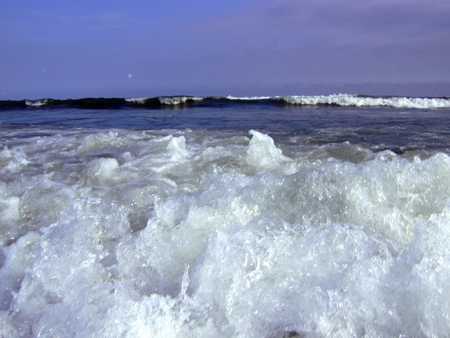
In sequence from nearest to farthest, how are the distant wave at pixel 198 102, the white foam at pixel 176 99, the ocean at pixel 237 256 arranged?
1. the ocean at pixel 237 256
2. the distant wave at pixel 198 102
3. the white foam at pixel 176 99

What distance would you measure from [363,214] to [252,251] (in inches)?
31.3

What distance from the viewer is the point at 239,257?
5.92 ft

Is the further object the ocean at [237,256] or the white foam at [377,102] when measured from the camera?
the white foam at [377,102]

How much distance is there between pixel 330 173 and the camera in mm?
2574

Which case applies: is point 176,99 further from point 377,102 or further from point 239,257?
point 239,257

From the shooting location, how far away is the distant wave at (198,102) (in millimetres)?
15805

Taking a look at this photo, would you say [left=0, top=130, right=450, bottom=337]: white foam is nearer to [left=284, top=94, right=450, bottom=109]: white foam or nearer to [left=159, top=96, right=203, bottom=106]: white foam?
[left=284, top=94, right=450, bottom=109]: white foam

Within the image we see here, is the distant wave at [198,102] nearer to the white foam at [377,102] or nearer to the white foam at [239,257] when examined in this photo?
the white foam at [377,102]

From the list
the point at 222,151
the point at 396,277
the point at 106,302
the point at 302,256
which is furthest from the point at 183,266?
the point at 222,151

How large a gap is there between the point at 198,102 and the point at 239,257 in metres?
16.2

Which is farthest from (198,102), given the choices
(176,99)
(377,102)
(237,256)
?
(237,256)

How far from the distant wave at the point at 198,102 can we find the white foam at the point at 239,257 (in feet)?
44.7

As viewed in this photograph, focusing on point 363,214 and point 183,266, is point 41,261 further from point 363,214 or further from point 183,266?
point 363,214

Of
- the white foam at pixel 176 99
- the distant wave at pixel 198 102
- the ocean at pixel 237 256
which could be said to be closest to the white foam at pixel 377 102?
the distant wave at pixel 198 102
